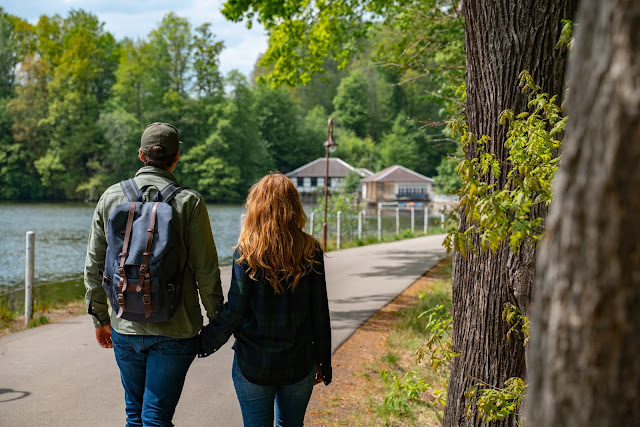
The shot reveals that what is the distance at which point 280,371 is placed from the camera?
288 centimetres

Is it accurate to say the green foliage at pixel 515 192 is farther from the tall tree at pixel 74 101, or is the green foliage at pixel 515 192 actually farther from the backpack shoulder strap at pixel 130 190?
the tall tree at pixel 74 101

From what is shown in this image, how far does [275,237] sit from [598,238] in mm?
1835

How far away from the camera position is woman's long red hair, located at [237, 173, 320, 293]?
113 inches

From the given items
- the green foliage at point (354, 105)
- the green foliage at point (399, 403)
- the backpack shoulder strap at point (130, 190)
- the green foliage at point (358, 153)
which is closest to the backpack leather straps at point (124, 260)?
the backpack shoulder strap at point (130, 190)

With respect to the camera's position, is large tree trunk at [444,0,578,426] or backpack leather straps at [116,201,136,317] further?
large tree trunk at [444,0,578,426]

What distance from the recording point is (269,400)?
2.96 meters

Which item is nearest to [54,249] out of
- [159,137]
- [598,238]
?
[159,137]

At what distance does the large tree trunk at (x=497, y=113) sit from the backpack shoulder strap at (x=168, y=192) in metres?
1.77

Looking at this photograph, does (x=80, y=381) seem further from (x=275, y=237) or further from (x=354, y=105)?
(x=354, y=105)

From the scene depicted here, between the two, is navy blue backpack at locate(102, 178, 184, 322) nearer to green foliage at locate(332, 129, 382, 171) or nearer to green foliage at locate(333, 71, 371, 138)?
green foliage at locate(332, 129, 382, 171)

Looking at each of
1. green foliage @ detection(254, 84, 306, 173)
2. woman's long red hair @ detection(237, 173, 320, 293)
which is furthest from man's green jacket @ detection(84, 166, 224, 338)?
green foliage @ detection(254, 84, 306, 173)

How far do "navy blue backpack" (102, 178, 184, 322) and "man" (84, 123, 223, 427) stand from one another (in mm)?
75

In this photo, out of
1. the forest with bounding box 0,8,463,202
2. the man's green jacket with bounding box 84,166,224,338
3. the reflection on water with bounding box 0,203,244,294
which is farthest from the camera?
the forest with bounding box 0,8,463,202

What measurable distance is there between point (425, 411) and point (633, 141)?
423 centimetres
